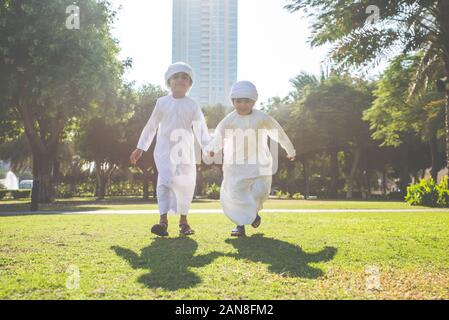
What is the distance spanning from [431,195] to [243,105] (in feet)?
44.2

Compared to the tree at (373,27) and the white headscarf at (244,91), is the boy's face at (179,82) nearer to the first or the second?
the white headscarf at (244,91)

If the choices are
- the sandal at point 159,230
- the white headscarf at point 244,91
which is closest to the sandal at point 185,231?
the sandal at point 159,230

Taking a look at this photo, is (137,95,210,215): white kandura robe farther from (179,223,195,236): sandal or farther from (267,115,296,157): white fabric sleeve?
(267,115,296,157): white fabric sleeve

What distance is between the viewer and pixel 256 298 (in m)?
2.77

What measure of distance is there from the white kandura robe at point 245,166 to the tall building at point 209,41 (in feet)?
124

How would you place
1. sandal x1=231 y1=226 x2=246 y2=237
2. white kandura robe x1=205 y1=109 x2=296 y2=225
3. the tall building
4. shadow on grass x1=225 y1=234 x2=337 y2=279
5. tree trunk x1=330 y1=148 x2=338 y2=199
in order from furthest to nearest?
the tall building
tree trunk x1=330 y1=148 x2=338 y2=199
white kandura robe x1=205 y1=109 x2=296 y2=225
sandal x1=231 y1=226 x2=246 y2=237
shadow on grass x1=225 y1=234 x2=337 y2=279

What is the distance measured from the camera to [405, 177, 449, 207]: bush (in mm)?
17094

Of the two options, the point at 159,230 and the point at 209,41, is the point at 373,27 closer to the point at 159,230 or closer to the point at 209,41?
the point at 159,230

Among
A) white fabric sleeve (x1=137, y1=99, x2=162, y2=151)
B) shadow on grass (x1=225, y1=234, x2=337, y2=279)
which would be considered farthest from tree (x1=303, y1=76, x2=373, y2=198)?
shadow on grass (x1=225, y1=234, x2=337, y2=279)

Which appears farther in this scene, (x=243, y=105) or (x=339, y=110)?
(x=339, y=110)

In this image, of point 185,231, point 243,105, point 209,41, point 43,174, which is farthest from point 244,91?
point 209,41

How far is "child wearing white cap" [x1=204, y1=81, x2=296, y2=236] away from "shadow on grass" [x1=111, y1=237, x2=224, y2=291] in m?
0.93

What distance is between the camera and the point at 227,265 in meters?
3.91

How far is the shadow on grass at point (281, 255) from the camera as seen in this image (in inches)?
143
